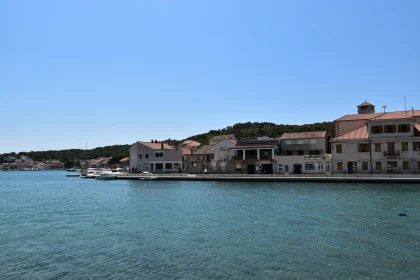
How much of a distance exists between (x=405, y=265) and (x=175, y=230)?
11171 millimetres

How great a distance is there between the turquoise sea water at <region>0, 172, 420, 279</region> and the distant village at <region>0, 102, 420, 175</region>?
1010 inches

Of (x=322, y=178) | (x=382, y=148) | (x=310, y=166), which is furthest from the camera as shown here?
(x=310, y=166)

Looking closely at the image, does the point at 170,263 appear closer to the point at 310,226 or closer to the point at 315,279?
the point at 315,279

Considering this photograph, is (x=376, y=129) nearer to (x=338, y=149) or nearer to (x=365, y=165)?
(x=365, y=165)

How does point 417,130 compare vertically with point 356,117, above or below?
below

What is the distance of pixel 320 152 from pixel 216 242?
4945 cm

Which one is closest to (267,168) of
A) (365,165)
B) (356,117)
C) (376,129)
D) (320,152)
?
(320,152)

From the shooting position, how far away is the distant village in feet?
169

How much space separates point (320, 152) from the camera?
62.2 m

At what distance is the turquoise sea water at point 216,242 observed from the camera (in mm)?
12586

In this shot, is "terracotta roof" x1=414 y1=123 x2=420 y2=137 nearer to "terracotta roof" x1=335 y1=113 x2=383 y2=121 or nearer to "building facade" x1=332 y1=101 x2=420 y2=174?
"building facade" x1=332 y1=101 x2=420 y2=174

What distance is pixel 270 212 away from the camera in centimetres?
2516

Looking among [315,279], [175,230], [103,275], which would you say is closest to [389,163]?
[175,230]

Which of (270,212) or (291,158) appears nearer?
(270,212)
